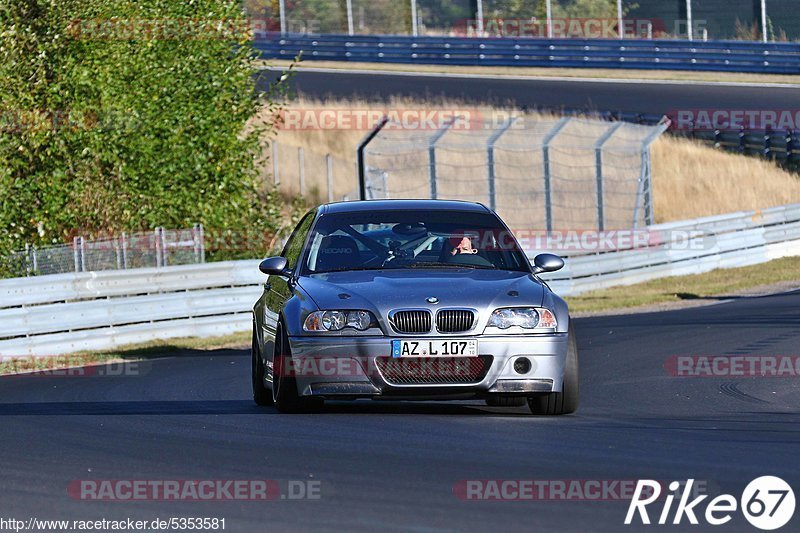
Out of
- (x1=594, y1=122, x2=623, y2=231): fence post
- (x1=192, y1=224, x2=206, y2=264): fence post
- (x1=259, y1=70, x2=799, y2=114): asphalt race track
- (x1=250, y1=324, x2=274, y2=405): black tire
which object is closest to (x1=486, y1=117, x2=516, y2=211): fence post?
(x1=594, y1=122, x2=623, y2=231): fence post

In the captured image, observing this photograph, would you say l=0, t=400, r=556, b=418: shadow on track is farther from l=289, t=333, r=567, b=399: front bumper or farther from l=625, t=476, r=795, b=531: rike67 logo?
l=625, t=476, r=795, b=531: rike67 logo

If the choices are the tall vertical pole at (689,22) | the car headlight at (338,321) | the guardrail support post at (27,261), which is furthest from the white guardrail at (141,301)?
the tall vertical pole at (689,22)

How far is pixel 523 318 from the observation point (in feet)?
31.0

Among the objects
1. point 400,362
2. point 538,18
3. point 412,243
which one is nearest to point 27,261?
point 412,243

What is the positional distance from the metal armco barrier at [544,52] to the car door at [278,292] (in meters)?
29.7

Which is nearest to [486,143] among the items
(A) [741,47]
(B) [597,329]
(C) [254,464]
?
(B) [597,329]

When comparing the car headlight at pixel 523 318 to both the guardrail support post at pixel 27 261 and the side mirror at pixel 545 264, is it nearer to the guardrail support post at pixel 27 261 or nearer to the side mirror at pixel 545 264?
the side mirror at pixel 545 264

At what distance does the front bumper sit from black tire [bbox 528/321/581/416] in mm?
110

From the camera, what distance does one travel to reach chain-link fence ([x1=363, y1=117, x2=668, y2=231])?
28.1 metres

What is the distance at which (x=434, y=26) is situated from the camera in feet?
157

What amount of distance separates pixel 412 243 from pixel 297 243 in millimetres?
1089

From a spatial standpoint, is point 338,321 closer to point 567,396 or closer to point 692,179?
point 567,396

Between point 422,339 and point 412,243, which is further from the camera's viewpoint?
point 412,243

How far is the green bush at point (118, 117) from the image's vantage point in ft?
76.6
